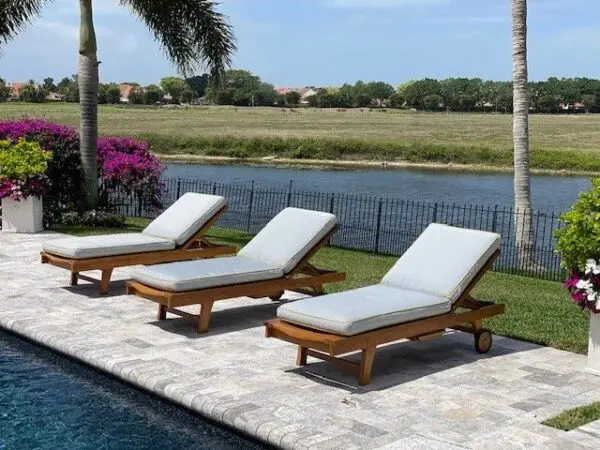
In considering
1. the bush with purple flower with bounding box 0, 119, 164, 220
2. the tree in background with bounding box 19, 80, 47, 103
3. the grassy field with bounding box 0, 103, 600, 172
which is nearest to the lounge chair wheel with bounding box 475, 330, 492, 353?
the bush with purple flower with bounding box 0, 119, 164, 220

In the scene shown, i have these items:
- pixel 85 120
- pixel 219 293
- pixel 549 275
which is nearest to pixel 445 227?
pixel 219 293

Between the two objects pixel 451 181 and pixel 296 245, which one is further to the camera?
pixel 451 181

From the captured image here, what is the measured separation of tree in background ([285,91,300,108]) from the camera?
130750 mm

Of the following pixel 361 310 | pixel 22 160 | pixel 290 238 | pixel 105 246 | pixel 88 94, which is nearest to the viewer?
pixel 361 310

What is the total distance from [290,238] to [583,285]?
331cm

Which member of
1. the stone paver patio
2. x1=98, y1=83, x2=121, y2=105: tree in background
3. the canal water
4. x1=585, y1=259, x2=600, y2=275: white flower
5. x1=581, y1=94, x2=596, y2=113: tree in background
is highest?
x1=581, y1=94, x2=596, y2=113: tree in background

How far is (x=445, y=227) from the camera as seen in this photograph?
26.4 ft

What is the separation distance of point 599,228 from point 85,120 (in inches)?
451

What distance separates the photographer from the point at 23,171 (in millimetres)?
14078

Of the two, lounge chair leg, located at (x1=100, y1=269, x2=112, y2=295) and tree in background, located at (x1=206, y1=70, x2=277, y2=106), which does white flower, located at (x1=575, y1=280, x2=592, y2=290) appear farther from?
tree in background, located at (x1=206, y1=70, x2=277, y2=106)

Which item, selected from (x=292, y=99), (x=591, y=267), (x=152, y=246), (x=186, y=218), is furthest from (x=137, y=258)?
(x=292, y=99)

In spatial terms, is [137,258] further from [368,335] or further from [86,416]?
[368,335]

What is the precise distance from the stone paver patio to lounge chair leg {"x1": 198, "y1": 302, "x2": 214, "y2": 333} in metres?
0.10

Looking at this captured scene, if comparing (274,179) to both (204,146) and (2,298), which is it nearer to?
(204,146)
